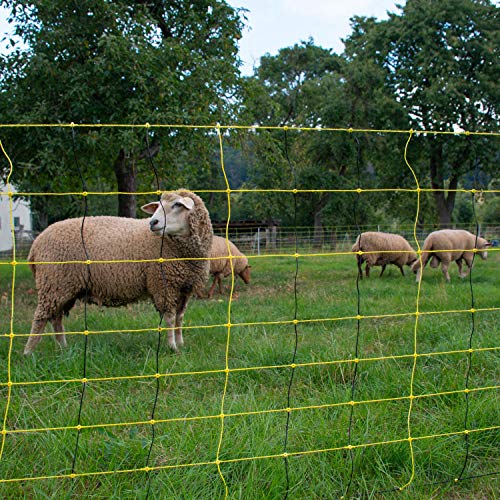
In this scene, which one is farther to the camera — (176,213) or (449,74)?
(449,74)

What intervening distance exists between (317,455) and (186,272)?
2.83 metres

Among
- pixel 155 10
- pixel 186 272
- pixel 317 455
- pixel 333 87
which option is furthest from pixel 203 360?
pixel 333 87

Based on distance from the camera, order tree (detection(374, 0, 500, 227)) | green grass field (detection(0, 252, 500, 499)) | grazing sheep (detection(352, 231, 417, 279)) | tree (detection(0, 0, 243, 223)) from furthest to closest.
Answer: tree (detection(374, 0, 500, 227)) < grazing sheep (detection(352, 231, 417, 279)) < tree (detection(0, 0, 243, 223)) < green grass field (detection(0, 252, 500, 499))

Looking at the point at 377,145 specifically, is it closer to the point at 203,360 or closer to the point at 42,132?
the point at 42,132

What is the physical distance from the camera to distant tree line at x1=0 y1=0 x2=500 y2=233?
354 inches

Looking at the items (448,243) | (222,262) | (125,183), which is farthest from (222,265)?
(448,243)

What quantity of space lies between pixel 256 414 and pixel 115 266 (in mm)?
2549

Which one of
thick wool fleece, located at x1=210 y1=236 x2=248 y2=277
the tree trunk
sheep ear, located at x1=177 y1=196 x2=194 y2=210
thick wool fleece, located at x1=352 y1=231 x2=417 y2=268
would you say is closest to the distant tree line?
→ the tree trunk

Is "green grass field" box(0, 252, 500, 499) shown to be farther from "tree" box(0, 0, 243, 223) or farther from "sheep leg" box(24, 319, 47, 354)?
"tree" box(0, 0, 243, 223)

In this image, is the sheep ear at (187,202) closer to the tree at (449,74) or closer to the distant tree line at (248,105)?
the distant tree line at (248,105)

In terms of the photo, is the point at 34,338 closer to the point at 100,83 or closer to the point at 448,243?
the point at 100,83

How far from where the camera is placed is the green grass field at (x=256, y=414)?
2.40m

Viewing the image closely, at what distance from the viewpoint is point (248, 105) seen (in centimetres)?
1171

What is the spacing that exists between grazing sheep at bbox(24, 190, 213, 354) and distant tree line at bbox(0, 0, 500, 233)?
138cm
